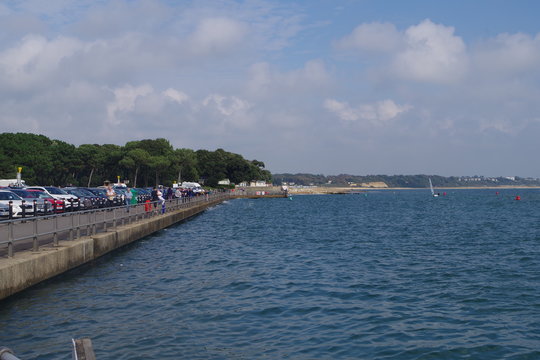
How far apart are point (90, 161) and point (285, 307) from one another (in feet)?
398

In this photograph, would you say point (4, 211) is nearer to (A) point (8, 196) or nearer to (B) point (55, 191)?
(A) point (8, 196)

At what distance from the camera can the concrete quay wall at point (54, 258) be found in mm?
15062

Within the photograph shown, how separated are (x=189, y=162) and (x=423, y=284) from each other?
421ft

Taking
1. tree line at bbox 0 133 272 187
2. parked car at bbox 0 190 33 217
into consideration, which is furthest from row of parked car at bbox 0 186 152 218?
tree line at bbox 0 133 272 187

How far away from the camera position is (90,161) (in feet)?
425

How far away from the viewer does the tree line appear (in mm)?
108688

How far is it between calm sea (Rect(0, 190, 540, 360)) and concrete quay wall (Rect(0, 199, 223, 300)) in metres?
0.37

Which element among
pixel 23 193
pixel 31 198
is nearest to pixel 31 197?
pixel 31 198

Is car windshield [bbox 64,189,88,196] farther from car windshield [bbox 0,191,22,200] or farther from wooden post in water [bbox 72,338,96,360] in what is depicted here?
wooden post in water [bbox 72,338,96,360]

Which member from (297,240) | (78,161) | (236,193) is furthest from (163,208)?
(236,193)

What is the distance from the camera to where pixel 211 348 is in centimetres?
1176

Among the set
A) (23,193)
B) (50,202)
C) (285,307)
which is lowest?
(285,307)

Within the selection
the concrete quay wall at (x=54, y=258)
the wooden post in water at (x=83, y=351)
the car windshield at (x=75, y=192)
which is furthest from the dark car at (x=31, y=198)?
the wooden post in water at (x=83, y=351)

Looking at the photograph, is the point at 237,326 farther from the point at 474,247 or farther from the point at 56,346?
the point at 474,247
